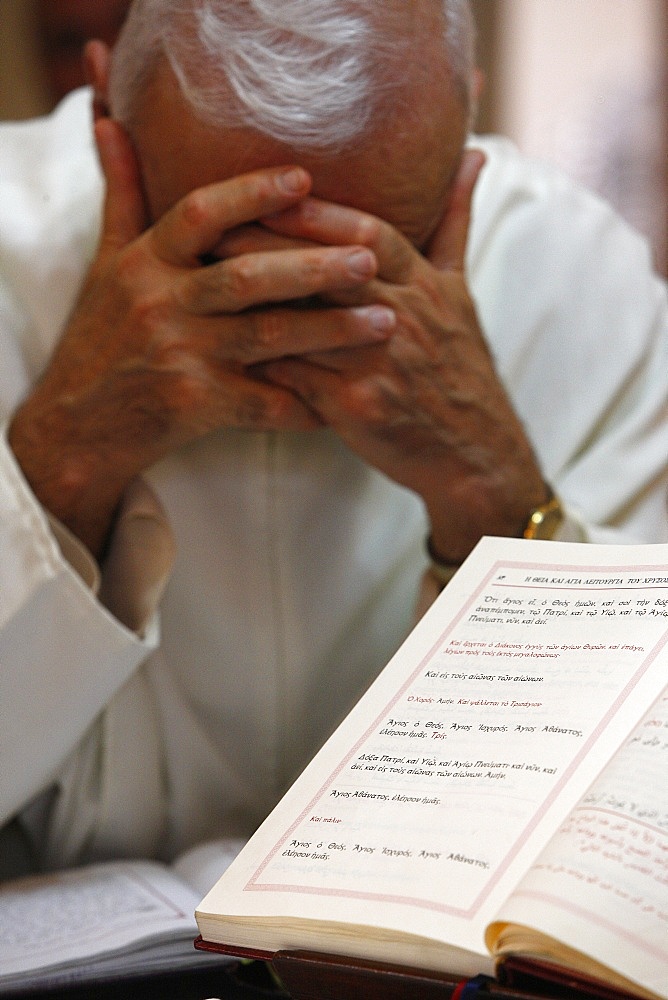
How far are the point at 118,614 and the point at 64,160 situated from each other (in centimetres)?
50

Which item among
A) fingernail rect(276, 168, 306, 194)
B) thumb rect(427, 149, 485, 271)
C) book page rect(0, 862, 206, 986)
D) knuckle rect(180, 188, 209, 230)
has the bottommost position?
book page rect(0, 862, 206, 986)

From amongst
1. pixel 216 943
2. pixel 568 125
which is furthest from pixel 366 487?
pixel 568 125

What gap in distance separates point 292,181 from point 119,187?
0.19m

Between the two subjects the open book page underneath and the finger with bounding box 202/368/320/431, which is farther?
the finger with bounding box 202/368/320/431

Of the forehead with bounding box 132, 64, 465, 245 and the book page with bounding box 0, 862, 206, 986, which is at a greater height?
the forehead with bounding box 132, 64, 465, 245

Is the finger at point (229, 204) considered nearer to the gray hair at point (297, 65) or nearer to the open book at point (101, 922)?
the gray hair at point (297, 65)

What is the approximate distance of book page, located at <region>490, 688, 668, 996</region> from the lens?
1.46 feet

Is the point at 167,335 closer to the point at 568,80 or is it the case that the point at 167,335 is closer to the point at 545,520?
the point at 545,520

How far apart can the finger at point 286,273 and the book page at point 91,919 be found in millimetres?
453

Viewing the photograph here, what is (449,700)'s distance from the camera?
58cm

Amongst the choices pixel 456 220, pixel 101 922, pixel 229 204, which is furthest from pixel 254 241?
pixel 101 922

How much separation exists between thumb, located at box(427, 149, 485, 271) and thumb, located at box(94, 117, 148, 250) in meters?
0.26

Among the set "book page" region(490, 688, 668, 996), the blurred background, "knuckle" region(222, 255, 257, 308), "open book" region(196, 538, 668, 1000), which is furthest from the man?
the blurred background

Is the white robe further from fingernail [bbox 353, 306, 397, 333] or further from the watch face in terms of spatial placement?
fingernail [bbox 353, 306, 397, 333]
